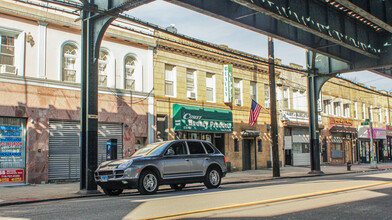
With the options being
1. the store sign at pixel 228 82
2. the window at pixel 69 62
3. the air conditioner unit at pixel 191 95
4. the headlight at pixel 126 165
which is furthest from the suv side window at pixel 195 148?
the store sign at pixel 228 82

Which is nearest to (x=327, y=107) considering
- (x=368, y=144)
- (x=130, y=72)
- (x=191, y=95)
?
(x=368, y=144)

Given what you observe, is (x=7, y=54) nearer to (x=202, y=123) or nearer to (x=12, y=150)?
(x=12, y=150)

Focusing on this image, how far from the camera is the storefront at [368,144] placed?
44.6 m

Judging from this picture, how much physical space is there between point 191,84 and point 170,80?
185cm

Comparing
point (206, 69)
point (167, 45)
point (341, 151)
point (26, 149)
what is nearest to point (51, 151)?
point (26, 149)

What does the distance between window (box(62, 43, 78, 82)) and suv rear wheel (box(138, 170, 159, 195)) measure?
969 cm

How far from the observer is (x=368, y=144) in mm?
46688

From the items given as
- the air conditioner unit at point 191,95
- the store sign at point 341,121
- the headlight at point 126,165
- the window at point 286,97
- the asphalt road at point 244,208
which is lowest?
the asphalt road at point 244,208

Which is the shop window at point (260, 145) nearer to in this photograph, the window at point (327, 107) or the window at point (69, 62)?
the window at point (327, 107)

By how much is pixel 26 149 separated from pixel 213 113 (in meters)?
11.9

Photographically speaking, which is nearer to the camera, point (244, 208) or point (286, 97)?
point (244, 208)

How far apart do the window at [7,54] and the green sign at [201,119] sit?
943 cm

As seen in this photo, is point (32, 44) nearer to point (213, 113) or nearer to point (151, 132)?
point (151, 132)

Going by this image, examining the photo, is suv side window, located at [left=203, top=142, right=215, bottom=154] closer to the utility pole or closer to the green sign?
the utility pole
